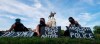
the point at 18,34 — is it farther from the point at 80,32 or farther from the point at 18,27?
the point at 80,32

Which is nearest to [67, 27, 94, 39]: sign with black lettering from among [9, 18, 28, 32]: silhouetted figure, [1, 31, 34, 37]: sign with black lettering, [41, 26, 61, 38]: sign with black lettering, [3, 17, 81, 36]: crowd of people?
[41, 26, 61, 38]: sign with black lettering

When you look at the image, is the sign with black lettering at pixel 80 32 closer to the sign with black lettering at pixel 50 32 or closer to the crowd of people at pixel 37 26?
the sign with black lettering at pixel 50 32

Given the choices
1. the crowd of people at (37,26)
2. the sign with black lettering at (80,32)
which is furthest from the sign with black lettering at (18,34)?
the sign with black lettering at (80,32)

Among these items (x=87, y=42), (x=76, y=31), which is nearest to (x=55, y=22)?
(x=76, y=31)

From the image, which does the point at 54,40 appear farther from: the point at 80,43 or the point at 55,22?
the point at 55,22

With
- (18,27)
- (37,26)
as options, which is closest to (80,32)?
(37,26)

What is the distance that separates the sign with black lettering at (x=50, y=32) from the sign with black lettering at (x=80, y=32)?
65 centimetres

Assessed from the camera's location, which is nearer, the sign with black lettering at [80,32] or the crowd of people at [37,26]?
the sign with black lettering at [80,32]

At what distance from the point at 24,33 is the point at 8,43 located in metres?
3.34

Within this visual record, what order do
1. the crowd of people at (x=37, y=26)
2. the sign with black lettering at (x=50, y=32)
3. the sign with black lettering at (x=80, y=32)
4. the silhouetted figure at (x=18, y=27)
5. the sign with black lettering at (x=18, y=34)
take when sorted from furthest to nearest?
the silhouetted figure at (x=18, y=27)
the crowd of people at (x=37, y=26)
the sign with black lettering at (x=18, y=34)
the sign with black lettering at (x=50, y=32)
the sign with black lettering at (x=80, y=32)

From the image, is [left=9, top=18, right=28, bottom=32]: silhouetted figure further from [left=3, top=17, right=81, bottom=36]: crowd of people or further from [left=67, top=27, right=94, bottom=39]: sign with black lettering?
[left=67, top=27, right=94, bottom=39]: sign with black lettering

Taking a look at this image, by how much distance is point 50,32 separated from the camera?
14766 mm

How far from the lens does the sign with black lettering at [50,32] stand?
14586 mm

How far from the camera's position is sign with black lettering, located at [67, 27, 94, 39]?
568 inches
